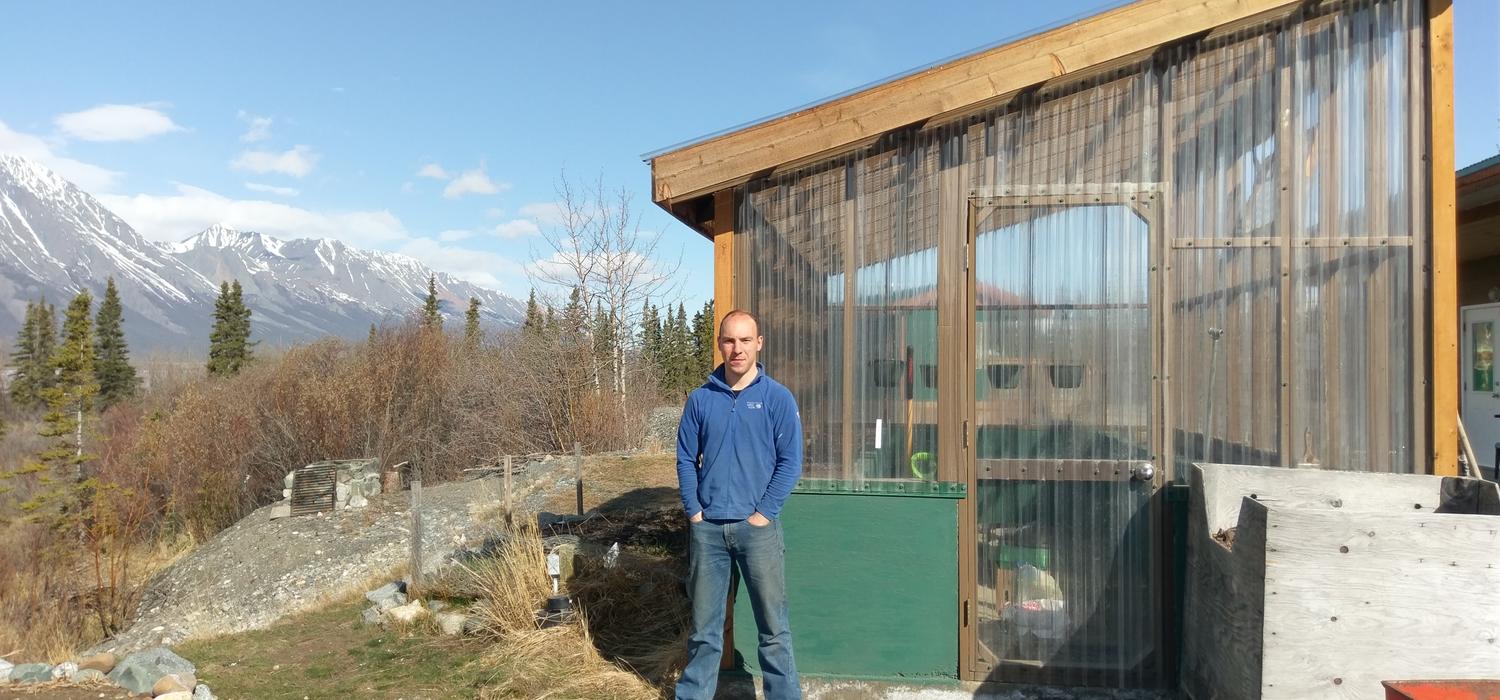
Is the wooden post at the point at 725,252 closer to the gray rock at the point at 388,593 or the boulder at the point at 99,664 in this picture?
the gray rock at the point at 388,593

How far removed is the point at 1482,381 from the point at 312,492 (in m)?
14.6

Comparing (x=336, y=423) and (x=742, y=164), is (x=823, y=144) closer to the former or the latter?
(x=742, y=164)

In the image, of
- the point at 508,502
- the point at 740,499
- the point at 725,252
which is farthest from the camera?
the point at 508,502

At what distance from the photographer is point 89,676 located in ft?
17.6

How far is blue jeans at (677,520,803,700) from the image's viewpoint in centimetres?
387

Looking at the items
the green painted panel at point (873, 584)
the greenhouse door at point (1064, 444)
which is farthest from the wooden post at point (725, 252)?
the greenhouse door at point (1064, 444)

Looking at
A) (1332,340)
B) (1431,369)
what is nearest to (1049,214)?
(1332,340)

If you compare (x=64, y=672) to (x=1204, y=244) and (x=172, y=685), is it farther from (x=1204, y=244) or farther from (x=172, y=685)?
(x=1204, y=244)

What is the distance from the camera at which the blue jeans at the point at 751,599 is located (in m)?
3.87

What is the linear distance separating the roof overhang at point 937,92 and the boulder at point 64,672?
183 inches

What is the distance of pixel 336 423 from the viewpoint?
1989cm

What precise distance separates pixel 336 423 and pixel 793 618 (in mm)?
18151

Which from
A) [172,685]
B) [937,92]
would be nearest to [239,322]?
[172,685]

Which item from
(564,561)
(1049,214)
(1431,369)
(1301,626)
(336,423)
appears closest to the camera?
(1301,626)
